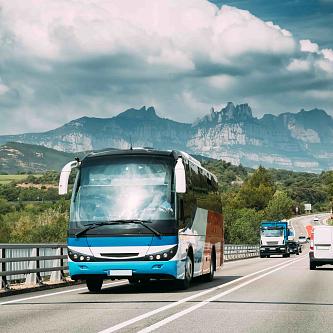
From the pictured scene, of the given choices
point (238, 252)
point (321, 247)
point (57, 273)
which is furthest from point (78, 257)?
point (238, 252)

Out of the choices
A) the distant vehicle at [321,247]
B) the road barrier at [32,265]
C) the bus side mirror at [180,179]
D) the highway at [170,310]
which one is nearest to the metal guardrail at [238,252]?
the distant vehicle at [321,247]

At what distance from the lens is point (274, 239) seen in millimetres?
69312

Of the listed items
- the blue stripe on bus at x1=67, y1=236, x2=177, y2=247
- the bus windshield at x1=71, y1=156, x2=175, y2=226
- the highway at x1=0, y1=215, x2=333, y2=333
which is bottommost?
the highway at x1=0, y1=215, x2=333, y2=333

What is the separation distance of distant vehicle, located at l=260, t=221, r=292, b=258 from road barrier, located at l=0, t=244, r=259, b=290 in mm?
46732

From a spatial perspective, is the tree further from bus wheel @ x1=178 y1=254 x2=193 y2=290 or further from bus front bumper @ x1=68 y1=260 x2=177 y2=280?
bus front bumper @ x1=68 y1=260 x2=177 y2=280

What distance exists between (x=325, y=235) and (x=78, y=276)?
22.0 metres

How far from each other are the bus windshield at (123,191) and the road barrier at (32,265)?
6.04 feet

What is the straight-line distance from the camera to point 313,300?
1638 centimetres

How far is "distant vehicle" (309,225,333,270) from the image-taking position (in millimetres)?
37094

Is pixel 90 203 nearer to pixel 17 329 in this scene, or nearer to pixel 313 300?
pixel 313 300

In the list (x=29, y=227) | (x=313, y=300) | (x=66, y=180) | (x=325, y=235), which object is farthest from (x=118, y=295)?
(x=29, y=227)

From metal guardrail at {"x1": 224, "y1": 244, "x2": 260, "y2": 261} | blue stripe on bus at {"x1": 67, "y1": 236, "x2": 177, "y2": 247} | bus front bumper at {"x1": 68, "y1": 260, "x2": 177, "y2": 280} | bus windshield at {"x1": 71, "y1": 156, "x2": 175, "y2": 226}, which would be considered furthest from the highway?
metal guardrail at {"x1": 224, "y1": 244, "x2": 260, "y2": 261}

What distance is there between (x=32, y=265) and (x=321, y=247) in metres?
20.5

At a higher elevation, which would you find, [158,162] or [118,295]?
[158,162]
